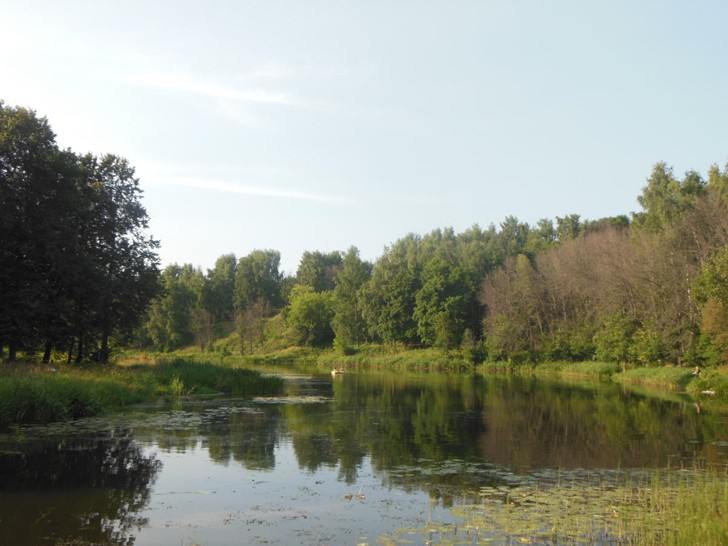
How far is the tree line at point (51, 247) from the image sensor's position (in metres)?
28.0

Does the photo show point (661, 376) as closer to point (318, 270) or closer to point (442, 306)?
point (442, 306)

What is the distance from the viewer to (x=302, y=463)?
15.7m

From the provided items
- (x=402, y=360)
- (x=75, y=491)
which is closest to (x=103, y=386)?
(x=75, y=491)

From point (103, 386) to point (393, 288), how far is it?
5927 centimetres

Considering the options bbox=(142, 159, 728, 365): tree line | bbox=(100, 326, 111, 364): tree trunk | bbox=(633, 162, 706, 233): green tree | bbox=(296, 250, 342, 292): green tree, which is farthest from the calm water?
bbox=(296, 250, 342, 292): green tree

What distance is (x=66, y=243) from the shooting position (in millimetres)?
29844

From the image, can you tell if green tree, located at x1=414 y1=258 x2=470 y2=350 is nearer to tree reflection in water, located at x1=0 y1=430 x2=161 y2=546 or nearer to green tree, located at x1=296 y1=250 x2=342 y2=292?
green tree, located at x1=296 y1=250 x2=342 y2=292

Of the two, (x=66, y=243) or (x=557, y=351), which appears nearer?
(x=66, y=243)

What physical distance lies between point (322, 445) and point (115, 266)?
24.3 meters

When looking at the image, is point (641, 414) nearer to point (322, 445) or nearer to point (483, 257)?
point (322, 445)

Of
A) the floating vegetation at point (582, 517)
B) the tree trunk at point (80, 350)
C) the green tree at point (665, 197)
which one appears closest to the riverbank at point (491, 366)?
the green tree at point (665, 197)

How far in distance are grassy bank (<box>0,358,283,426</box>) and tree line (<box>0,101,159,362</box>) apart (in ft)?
A: 12.4

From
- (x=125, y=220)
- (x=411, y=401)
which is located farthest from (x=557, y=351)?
(x=125, y=220)

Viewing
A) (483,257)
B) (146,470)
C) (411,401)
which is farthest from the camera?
(483,257)
